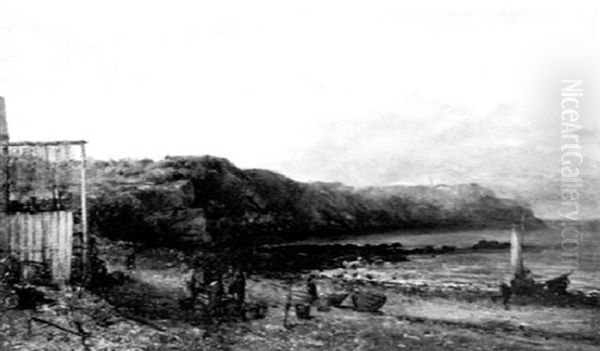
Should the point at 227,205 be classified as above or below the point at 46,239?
above

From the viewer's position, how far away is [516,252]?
4402mm

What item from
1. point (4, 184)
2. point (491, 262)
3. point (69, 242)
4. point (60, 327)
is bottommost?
point (60, 327)

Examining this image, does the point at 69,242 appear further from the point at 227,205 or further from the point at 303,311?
the point at 303,311

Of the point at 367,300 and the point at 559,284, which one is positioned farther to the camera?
the point at 367,300

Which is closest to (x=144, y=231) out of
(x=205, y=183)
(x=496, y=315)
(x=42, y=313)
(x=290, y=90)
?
(x=205, y=183)

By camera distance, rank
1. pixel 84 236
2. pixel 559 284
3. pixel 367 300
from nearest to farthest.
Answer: pixel 559 284 < pixel 367 300 < pixel 84 236

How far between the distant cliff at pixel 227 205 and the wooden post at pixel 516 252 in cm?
45

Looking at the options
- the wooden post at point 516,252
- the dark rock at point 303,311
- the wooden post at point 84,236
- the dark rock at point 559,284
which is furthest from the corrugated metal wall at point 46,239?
the dark rock at point 559,284

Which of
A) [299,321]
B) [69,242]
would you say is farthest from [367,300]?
[69,242]

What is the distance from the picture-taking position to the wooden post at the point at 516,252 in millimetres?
4358

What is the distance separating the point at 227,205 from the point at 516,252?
2027mm

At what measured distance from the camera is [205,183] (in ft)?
15.2

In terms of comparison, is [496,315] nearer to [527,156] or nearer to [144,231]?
[527,156]

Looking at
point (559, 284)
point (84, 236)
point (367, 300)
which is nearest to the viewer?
point (559, 284)
